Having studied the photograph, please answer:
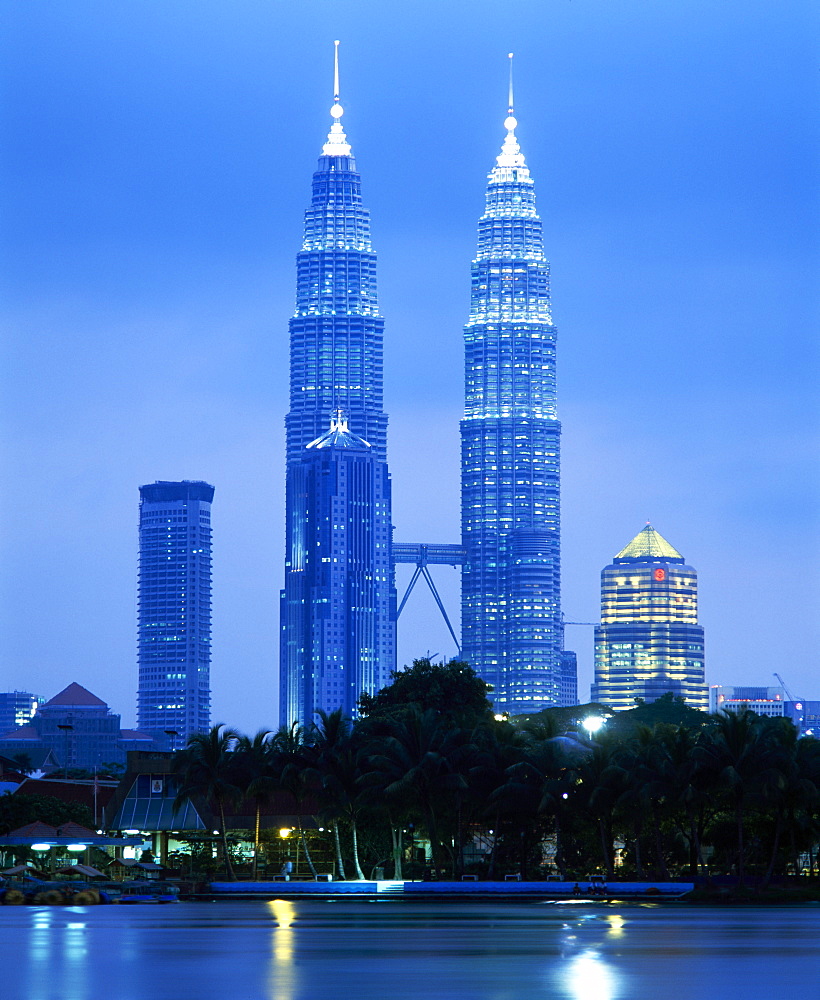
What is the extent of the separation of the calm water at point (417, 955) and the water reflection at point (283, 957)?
55 mm

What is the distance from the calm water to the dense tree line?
10902 mm

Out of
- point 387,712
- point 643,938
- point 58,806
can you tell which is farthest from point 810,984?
point 58,806

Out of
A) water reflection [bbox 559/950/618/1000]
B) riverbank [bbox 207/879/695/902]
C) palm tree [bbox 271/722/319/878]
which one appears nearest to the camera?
water reflection [bbox 559/950/618/1000]

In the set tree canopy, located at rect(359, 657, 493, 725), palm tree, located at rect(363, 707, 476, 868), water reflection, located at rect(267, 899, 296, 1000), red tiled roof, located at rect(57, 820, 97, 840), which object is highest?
tree canopy, located at rect(359, 657, 493, 725)

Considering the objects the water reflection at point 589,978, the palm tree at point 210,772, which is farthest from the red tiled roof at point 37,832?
the water reflection at point 589,978

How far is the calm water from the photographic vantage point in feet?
113

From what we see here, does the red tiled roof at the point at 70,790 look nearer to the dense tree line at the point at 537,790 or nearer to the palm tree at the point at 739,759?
the dense tree line at the point at 537,790

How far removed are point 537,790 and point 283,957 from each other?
40.6 meters

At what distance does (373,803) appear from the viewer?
279ft

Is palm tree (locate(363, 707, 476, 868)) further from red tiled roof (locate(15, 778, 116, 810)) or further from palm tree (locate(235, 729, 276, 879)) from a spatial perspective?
red tiled roof (locate(15, 778, 116, 810))

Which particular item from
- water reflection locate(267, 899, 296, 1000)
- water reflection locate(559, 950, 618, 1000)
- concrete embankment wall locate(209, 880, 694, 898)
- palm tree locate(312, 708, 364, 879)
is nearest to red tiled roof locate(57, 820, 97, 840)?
concrete embankment wall locate(209, 880, 694, 898)

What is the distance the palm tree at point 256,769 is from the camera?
8900 centimetres

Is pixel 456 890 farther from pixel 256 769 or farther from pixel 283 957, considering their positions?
pixel 283 957

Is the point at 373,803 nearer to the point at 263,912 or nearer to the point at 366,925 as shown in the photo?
the point at 263,912
